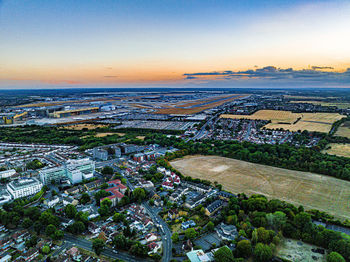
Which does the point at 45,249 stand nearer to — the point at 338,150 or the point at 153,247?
the point at 153,247

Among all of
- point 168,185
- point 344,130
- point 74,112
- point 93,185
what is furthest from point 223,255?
point 74,112

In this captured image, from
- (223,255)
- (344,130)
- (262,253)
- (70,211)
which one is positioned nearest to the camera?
(223,255)

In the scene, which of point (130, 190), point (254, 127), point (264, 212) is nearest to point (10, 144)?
point (130, 190)

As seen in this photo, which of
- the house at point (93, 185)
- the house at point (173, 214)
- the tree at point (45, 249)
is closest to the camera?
the tree at point (45, 249)

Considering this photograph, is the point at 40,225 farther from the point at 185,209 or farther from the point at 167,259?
the point at 185,209

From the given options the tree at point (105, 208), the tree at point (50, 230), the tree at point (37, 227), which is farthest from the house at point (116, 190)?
the tree at point (37, 227)

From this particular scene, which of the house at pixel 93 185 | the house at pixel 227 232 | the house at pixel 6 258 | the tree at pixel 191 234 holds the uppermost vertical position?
the house at pixel 93 185

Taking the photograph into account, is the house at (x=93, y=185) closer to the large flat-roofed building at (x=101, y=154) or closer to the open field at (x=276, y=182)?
the large flat-roofed building at (x=101, y=154)
